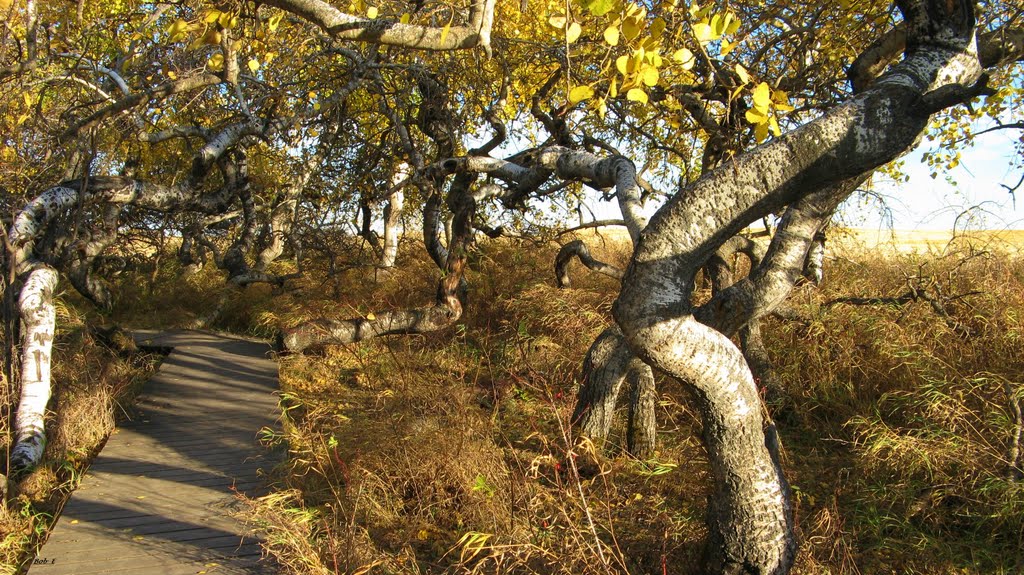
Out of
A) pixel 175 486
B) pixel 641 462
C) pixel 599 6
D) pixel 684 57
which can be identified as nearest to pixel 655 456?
pixel 641 462

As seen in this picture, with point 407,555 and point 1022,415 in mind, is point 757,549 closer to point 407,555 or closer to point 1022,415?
point 407,555

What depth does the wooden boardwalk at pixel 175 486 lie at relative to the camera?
13.7ft

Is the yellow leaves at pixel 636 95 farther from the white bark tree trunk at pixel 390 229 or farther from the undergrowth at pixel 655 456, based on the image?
the white bark tree trunk at pixel 390 229

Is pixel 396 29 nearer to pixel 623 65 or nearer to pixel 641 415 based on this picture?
pixel 623 65

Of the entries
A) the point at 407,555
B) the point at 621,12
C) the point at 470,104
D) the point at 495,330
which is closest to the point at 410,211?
the point at 470,104

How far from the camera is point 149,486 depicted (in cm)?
529

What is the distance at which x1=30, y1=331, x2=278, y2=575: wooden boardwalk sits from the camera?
419 cm

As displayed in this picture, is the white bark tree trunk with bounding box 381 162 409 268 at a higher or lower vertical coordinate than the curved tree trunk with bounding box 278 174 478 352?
higher

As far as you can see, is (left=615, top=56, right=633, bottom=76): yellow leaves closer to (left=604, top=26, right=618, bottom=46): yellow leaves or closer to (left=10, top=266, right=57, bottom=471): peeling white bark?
(left=604, top=26, right=618, bottom=46): yellow leaves

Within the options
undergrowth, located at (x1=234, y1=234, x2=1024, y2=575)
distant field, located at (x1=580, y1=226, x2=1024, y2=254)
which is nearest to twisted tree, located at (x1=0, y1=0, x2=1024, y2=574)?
undergrowth, located at (x1=234, y1=234, x2=1024, y2=575)

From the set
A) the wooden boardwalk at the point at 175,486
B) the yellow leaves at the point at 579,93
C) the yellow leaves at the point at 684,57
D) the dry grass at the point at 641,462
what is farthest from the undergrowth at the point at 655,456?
the yellow leaves at the point at 684,57

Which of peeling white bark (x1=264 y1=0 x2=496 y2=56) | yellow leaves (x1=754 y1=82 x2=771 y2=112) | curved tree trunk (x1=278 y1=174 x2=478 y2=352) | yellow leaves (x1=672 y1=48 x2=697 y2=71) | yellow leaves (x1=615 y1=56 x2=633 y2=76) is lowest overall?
curved tree trunk (x1=278 y1=174 x2=478 y2=352)

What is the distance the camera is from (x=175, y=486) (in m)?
5.29

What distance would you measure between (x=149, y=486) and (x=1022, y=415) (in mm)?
6594
